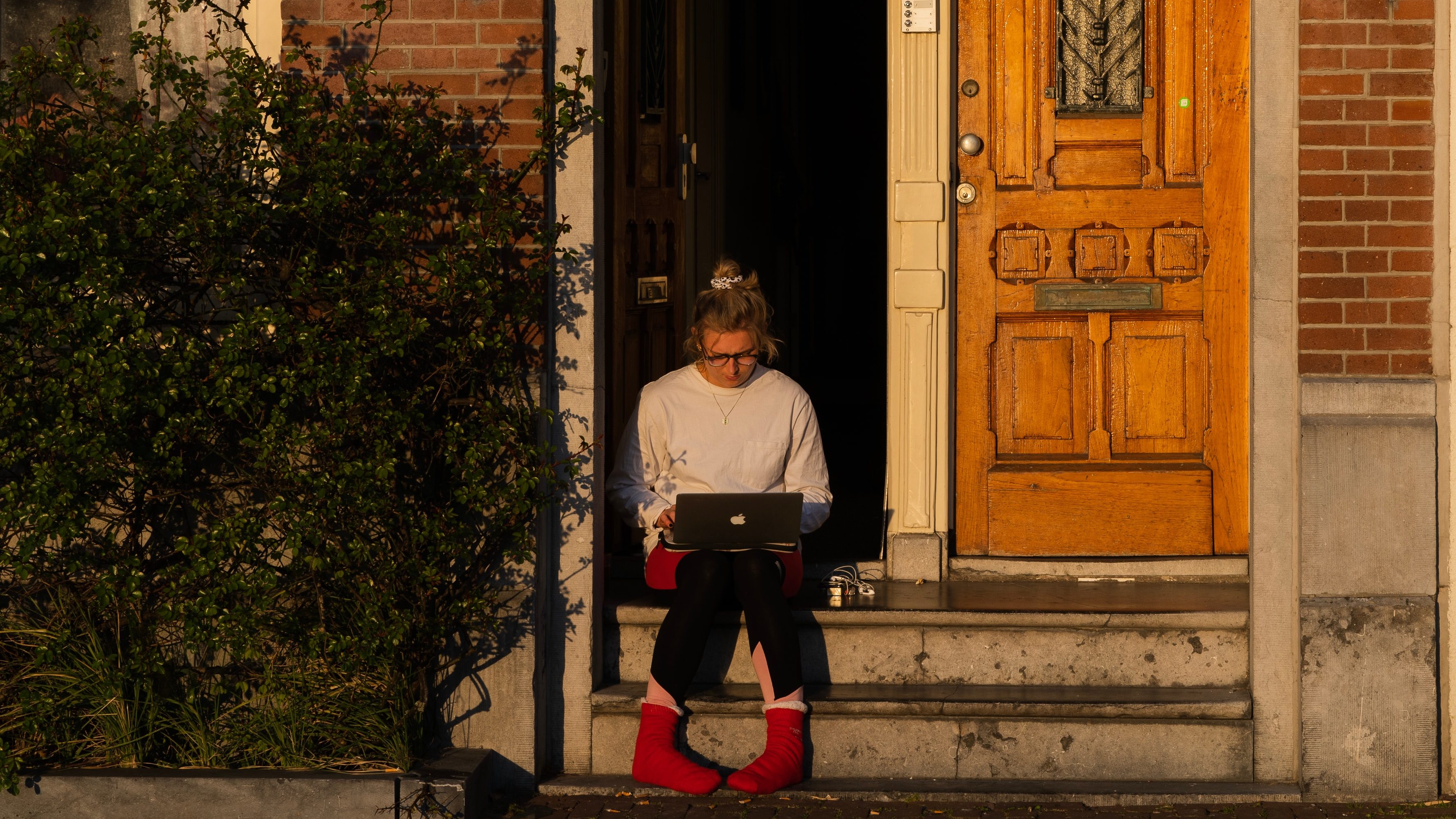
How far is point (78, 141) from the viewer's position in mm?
3773

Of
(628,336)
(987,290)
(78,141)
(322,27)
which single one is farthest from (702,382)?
(78,141)

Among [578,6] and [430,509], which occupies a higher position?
[578,6]

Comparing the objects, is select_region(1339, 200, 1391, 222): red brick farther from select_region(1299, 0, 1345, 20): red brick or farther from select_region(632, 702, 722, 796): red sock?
select_region(632, 702, 722, 796): red sock

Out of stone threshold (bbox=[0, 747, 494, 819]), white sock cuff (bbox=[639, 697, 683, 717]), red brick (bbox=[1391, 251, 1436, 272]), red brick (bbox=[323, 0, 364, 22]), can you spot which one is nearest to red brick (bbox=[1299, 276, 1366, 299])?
red brick (bbox=[1391, 251, 1436, 272])

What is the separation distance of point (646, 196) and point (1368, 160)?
2.56m

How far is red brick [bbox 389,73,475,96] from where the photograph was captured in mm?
4324

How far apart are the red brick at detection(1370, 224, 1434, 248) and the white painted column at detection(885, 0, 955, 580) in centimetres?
145

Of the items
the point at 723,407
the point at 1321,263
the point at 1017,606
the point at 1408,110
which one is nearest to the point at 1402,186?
the point at 1408,110

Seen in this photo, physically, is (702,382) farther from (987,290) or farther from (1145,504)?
(1145,504)

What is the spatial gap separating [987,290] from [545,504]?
6.38ft

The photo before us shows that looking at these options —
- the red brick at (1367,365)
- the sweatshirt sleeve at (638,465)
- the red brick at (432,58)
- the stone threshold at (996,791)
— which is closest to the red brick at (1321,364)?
the red brick at (1367,365)

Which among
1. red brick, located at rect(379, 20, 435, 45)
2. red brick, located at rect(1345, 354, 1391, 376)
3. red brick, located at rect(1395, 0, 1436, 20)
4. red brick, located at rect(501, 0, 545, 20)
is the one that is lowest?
red brick, located at rect(1345, 354, 1391, 376)

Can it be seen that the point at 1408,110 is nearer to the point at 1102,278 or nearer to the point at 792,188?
the point at 1102,278

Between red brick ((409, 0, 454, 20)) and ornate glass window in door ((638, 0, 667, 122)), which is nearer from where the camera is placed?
red brick ((409, 0, 454, 20))
